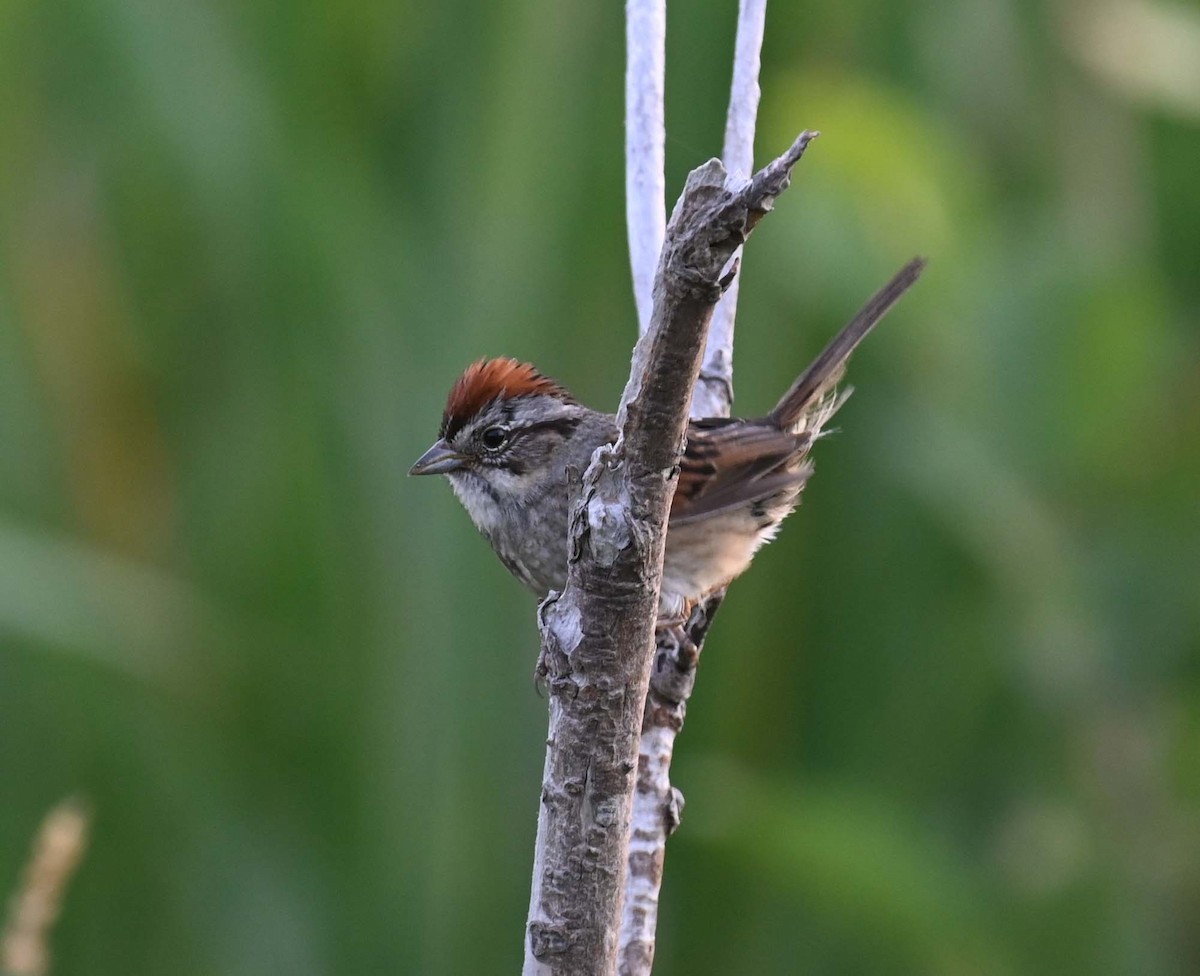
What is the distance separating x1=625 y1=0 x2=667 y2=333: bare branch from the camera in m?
1.89

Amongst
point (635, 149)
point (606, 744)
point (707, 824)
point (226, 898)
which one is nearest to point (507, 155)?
point (635, 149)

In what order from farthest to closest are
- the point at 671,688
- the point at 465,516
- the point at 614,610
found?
the point at 465,516 → the point at 671,688 → the point at 614,610

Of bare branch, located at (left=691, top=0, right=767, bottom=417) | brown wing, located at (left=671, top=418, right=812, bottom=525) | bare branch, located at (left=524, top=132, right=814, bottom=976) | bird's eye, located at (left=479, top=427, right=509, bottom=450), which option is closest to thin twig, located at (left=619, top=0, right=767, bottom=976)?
bare branch, located at (left=691, top=0, right=767, bottom=417)

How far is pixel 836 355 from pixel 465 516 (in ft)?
2.19

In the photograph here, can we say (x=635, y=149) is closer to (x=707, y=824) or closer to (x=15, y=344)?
(x=707, y=824)

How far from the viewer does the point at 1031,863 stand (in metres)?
2.53

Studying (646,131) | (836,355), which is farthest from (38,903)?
(836,355)

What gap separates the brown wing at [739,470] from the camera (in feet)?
8.36

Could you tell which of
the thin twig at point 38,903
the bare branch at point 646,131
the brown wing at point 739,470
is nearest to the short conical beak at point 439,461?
the brown wing at point 739,470

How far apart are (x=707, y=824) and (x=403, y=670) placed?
2.15 ft

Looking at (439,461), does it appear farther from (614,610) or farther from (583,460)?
(614,610)

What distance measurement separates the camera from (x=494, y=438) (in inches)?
100

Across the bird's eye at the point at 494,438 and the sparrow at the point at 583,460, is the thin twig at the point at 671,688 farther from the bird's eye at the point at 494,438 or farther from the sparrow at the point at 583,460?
the bird's eye at the point at 494,438

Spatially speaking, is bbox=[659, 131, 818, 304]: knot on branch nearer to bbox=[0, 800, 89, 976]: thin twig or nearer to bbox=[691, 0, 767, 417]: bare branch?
bbox=[691, 0, 767, 417]: bare branch
